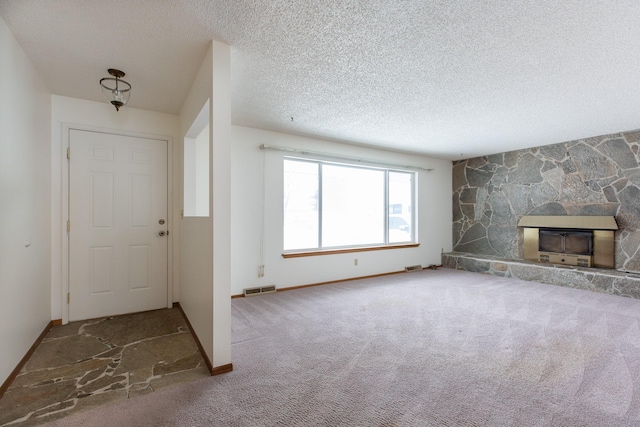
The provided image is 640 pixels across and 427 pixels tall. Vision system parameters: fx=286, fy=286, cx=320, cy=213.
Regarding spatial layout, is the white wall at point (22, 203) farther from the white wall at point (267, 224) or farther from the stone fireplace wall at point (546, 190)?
the stone fireplace wall at point (546, 190)

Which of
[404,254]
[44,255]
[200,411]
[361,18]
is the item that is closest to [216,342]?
[200,411]

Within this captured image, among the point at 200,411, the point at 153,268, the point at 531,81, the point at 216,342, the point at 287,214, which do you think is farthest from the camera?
the point at 287,214

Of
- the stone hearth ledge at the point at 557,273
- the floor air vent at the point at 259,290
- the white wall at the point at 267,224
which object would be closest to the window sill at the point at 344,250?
the white wall at the point at 267,224

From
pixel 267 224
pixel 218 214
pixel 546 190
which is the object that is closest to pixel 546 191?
pixel 546 190

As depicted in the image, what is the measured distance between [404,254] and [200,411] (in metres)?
4.75

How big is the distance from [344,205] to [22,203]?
4.03 metres

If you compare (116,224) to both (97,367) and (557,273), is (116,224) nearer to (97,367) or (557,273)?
(97,367)

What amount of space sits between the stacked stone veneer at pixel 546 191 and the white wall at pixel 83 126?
5.67 metres

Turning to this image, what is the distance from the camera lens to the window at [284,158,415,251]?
4.64 metres

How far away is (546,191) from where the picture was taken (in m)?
5.09

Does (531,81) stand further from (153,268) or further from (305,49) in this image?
(153,268)

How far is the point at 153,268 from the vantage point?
3521 mm

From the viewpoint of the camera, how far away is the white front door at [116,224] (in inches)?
124

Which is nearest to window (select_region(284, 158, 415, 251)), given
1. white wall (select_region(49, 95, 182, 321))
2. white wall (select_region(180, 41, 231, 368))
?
white wall (select_region(49, 95, 182, 321))
